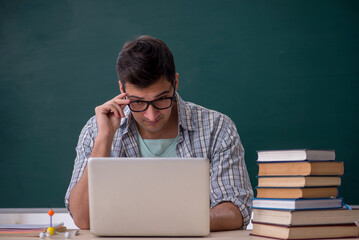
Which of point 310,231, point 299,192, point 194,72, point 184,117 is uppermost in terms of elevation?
point 194,72

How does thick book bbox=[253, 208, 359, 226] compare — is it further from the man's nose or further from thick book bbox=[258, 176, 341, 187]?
the man's nose

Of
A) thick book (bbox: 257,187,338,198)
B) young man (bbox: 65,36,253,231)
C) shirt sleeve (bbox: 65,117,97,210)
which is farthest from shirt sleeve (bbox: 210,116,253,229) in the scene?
shirt sleeve (bbox: 65,117,97,210)

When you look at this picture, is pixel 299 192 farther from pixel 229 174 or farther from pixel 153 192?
pixel 229 174

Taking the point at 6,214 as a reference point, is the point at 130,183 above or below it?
above

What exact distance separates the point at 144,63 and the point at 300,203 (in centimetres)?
91

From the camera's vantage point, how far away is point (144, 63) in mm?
1799

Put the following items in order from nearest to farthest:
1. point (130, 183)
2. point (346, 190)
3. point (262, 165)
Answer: point (130, 183), point (262, 165), point (346, 190)

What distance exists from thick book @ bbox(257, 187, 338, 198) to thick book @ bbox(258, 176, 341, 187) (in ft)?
0.04

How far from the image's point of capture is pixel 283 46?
113 inches

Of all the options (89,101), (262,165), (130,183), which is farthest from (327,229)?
(89,101)

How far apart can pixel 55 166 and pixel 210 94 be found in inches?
44.9

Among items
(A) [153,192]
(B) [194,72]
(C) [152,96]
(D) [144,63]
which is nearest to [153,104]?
(C) [152,96]

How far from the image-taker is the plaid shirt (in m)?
1.88

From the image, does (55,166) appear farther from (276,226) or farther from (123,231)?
(276,226)
